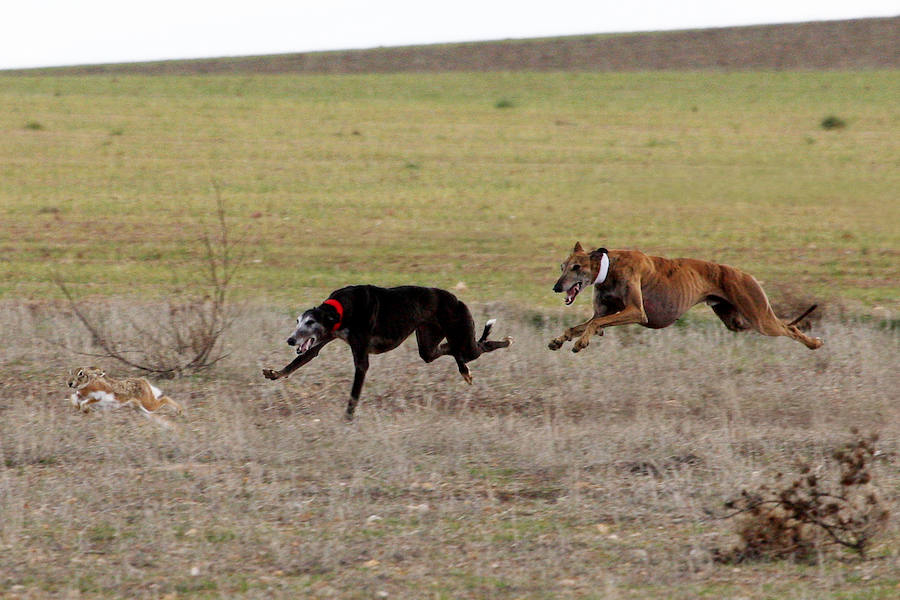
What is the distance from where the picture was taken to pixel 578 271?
404 inches

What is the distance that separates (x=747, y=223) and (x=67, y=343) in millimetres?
14545

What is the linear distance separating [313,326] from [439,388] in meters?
2.37

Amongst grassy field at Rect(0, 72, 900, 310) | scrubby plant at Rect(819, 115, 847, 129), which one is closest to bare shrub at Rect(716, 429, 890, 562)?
grassy field at Rect(0, 72, 900, 310)

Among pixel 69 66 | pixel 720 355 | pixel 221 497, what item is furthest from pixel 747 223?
pixel 69 66

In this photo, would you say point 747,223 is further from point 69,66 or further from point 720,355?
point 69,66

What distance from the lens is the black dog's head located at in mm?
9539

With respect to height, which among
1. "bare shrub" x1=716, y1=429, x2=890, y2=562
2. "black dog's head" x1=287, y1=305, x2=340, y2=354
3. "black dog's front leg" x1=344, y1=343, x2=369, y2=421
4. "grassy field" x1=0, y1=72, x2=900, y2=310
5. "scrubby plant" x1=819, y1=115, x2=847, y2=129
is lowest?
"bare shrub" x1=716, y1=429, x2=890, y2=562

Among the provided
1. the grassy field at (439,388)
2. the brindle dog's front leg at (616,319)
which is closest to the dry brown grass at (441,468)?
the grassy field at (439,388)

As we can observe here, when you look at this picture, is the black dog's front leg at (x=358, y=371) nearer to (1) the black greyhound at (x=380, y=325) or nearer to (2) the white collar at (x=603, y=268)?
(1) the black greyhound at (x=380, y=325)

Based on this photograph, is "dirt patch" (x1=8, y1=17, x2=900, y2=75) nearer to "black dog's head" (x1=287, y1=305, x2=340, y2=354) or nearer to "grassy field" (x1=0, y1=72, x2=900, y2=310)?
"grassy field" (x1=0, y1=72, x2=900, y2=310)

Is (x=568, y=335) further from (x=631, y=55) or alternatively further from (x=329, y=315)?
(x=631, y=55)

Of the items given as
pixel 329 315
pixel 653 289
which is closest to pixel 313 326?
pixel 329 315

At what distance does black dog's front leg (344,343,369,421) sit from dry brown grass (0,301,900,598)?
0.61 ft

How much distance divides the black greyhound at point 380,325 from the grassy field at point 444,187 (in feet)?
19.4
